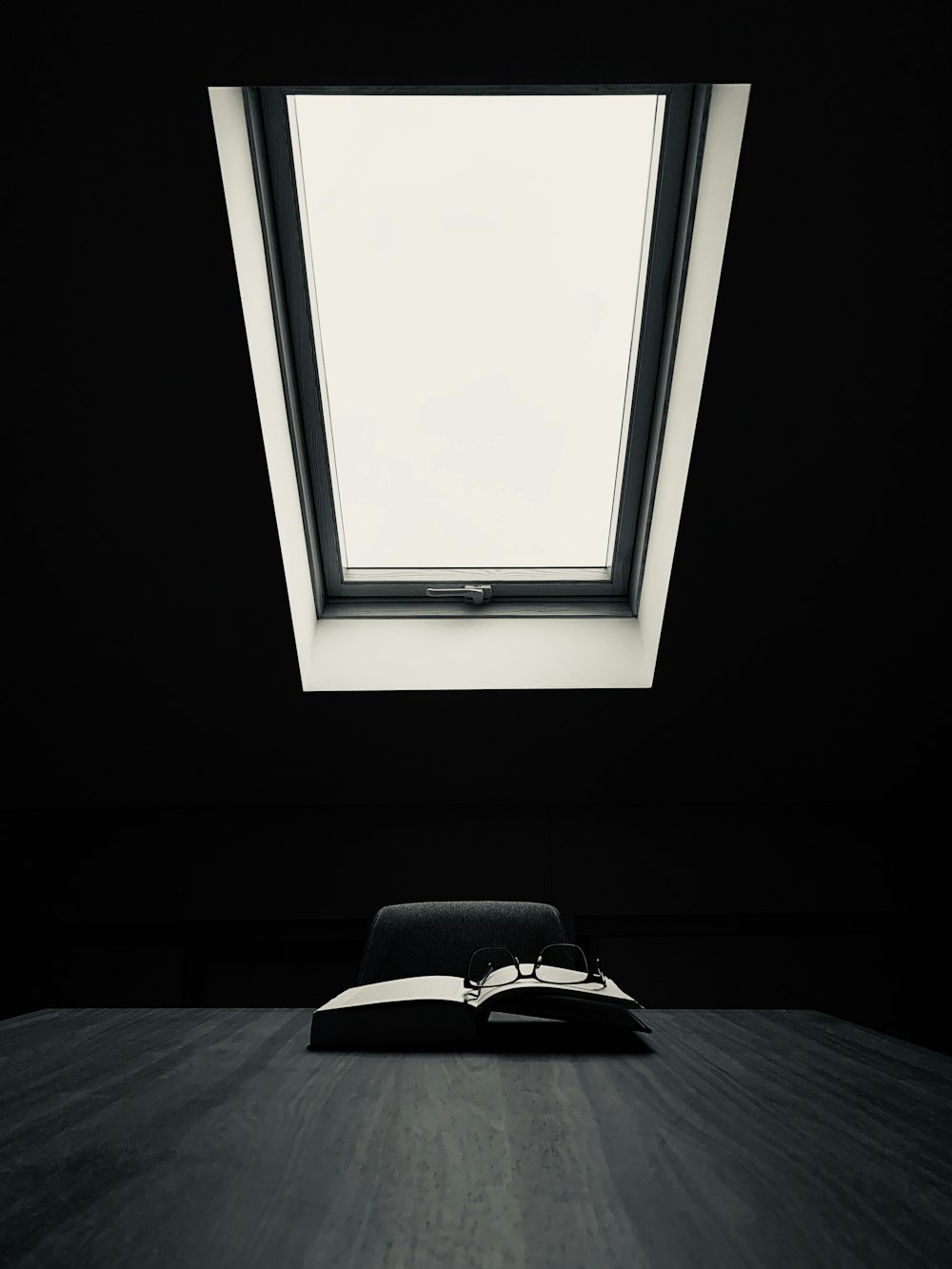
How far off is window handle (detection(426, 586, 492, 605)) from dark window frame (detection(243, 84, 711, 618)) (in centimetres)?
3

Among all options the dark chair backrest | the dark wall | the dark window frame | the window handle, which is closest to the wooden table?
the dark chair backrest

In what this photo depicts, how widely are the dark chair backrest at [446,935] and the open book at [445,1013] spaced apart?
2.42ft

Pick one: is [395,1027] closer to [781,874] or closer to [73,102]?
[73,102]

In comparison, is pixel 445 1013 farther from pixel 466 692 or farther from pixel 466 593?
pixel 466 593

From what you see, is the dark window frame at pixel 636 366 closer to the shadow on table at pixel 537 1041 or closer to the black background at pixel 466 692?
the black background at pixel 466 692

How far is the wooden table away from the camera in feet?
1.40

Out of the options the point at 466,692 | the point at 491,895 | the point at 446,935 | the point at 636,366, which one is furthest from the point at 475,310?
the point at 491,895

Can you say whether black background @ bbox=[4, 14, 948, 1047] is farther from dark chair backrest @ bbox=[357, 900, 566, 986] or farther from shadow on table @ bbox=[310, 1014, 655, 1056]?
shadow on table @ bbox=[310, 1014, 655, 1056]

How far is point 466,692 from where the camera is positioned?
2996 mm

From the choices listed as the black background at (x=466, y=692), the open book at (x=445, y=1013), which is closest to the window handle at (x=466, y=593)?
the black background at (x=466, y=692)

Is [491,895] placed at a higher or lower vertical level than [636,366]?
lower

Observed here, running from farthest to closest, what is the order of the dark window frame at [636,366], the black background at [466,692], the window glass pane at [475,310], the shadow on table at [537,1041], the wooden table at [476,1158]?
the window glass pane at [475,310]
the dark window frame at [636,366]
the black background at [466,692]
the shadow on table at [537,1041]
the wooden table at [476,1158]

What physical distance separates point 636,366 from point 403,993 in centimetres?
213

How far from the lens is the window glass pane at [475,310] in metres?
2.42
